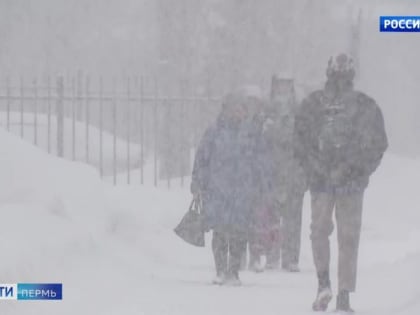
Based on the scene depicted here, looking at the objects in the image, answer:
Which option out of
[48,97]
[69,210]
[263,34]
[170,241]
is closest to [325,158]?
[69,210]

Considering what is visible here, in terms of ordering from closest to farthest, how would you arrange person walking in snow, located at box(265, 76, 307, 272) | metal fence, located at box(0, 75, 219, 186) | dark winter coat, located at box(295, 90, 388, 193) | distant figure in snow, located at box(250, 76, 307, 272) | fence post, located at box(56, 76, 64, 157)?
dark winter coat, located at box(295, 90, 388, 193)
distant figure in snow, located at box(250, 76, 307, 272)
person walking in snow, located at box(265, 76, 307, 272)
fence post, located at box(56, 76, 64, 157)
metal fence, located at box(0, 75, 219, 186)

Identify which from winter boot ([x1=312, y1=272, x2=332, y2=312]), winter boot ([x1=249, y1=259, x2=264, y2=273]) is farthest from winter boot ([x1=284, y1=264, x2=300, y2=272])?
winter boot ([x1=312, y1=272, x2=332, y2=312])

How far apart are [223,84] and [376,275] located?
14898mm

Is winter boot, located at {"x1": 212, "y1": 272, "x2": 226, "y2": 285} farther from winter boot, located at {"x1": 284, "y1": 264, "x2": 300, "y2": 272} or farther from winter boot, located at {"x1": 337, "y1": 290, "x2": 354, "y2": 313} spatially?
winter boot, located at {"x1": 337, "y1": 290, "x2": 354, "y2": 313}

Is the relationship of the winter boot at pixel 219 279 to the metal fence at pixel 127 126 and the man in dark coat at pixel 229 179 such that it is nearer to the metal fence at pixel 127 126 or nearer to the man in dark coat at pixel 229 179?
the man in dark coat at pixel 229 179

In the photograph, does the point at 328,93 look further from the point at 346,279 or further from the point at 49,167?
the point at 49,167

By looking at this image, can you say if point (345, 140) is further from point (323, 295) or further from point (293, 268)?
point (293, 268)

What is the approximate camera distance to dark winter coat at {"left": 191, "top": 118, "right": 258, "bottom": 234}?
10.2 metres

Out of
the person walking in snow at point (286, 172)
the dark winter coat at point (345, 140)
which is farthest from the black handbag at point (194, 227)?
the dark winter coat at point (345, 140)

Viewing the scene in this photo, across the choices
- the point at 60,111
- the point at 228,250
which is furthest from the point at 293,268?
the point at 60,111

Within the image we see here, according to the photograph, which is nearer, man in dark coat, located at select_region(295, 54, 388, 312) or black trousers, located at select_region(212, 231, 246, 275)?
man in dark coat, located at select_region(295, 54, 388, 312)

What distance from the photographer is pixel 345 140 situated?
8344 mm

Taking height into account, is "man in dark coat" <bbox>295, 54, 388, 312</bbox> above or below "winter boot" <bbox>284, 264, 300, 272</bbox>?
above

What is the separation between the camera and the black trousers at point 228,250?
10.4 m
